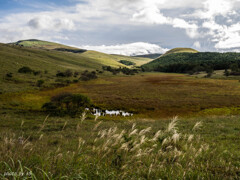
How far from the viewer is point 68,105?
1390 inches

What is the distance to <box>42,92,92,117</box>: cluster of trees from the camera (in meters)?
29.7

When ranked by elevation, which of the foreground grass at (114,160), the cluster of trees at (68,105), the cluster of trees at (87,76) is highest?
the cluster of trees at (87,76)

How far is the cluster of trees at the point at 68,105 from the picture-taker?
2971cm

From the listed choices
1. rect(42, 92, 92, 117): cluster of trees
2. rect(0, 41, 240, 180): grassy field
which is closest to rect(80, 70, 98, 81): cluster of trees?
rect(0, 41, 240, 180): grassy field

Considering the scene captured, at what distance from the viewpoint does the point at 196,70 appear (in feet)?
511

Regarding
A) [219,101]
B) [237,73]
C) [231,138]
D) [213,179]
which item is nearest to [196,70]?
[237,73]

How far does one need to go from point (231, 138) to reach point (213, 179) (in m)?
10.2

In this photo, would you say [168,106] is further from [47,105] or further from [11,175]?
[11,175]

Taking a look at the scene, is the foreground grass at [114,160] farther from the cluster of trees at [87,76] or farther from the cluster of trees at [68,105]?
the cluster of trees at [87,76]

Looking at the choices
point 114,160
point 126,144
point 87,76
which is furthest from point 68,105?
point 87,76

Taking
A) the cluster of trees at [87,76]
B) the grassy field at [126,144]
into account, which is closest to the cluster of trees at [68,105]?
the grassy field at [126,144]

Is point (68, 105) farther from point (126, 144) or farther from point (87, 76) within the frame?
point (87, 76)

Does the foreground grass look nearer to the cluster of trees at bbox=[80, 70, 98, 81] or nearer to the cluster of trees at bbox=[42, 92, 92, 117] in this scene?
the cluster of trees at bbox=[42, 92, 92, 117]

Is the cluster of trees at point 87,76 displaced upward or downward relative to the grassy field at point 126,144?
upward
